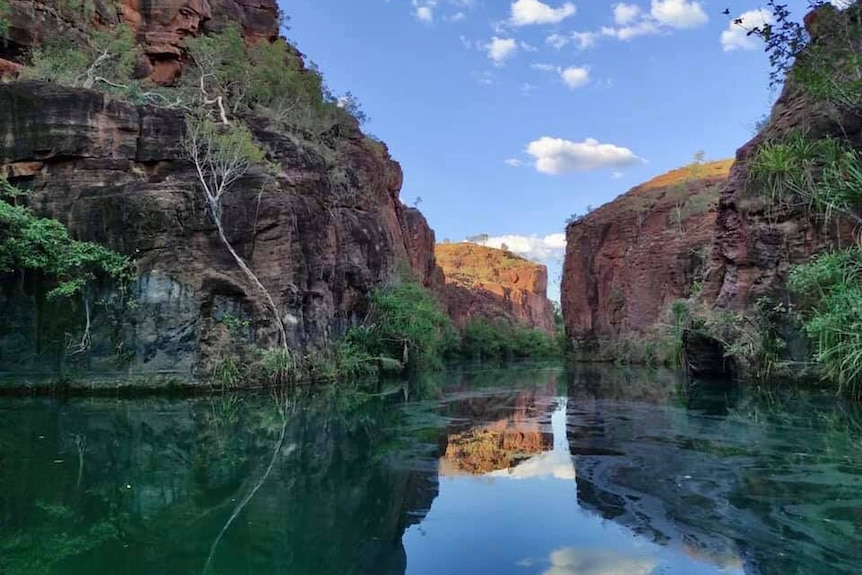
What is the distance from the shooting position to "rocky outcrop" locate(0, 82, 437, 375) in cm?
1712

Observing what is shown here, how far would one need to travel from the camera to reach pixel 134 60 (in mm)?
24953

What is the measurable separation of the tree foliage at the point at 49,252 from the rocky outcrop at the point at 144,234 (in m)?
0.54

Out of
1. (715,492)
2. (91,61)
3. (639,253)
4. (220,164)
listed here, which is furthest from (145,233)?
(639,253)

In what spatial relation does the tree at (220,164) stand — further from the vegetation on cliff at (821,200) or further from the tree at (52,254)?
the vegetation on cliff at (821,200)

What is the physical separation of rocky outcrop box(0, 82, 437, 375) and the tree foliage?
539mm

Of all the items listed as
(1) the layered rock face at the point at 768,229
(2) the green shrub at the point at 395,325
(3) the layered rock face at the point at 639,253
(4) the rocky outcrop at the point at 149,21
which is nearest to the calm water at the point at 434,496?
(1) the layered rock face at the point at 768,229

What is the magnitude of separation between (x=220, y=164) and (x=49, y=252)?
229 inches

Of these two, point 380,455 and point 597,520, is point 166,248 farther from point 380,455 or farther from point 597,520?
point 597,520

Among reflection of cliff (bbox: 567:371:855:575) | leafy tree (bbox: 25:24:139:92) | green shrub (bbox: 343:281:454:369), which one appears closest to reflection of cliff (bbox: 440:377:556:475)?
reflection of cliff (bbox: 567:371:855:575)

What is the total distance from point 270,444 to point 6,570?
5202 mm

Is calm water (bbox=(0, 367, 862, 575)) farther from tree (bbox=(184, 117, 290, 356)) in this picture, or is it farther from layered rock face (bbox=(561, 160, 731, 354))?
layered rock face (bbox=(561, 160, 731, 354))

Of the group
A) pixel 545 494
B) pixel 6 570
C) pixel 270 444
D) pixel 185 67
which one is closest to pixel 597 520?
pixel 545 494

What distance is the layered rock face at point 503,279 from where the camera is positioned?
84.9 metres

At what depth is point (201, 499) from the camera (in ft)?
19.4
